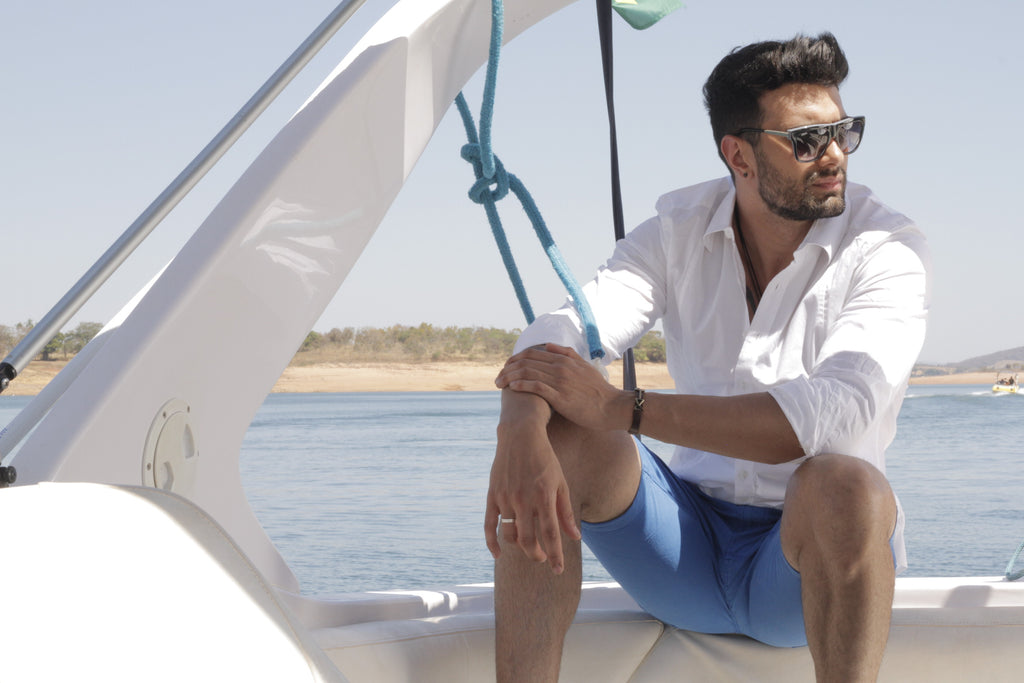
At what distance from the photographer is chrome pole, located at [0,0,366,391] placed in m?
0.98

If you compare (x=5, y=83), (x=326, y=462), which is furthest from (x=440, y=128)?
(x=5, y=83)

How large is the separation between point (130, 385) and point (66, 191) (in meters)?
37.8

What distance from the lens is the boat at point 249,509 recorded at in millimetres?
573

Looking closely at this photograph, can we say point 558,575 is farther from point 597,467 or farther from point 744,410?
point 744,410

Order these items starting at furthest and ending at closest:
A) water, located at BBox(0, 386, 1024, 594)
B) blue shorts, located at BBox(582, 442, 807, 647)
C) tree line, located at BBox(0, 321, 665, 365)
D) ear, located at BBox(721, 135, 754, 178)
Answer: tree line, located at BBox(0, 321, 665, 365)
water, located at BBox(0, 386, 1024, 594)
ear, located at BBox(721, 135, 754, 178)
blue shorts, located at BBox(582, 442, 807, 647)

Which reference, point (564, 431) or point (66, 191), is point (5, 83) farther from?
point (564, 431)

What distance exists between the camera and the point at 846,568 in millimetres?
1013

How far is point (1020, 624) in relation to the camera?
1.37 metres

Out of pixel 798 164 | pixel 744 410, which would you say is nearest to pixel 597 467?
pixel 744 410

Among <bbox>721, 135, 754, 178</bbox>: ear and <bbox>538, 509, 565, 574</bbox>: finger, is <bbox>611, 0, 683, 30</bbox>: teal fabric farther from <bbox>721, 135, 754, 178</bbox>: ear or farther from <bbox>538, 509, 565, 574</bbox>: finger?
<bbox>538, 509, 565, 574</bbox>: finger

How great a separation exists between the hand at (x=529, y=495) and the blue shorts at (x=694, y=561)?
5.6 inches

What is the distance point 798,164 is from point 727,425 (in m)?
0.48

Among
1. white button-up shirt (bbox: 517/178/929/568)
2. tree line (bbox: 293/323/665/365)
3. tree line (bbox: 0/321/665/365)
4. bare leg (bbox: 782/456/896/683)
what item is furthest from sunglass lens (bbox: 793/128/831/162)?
tree line (bbox: 293/323/665/365)

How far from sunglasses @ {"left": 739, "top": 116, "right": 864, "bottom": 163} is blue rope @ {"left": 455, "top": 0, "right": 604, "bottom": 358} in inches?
15.8
